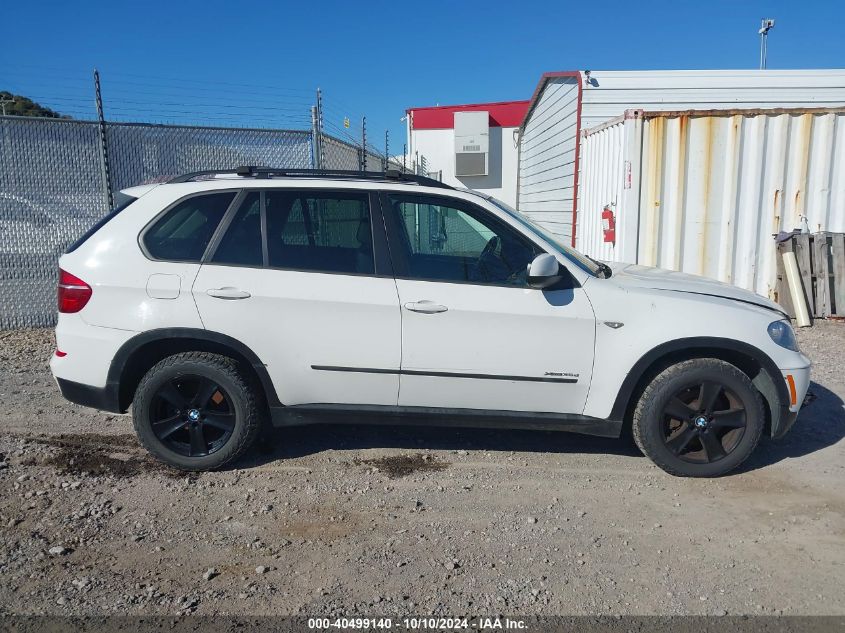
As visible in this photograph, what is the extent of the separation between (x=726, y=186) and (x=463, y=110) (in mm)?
14360

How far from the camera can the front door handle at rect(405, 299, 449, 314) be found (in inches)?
158

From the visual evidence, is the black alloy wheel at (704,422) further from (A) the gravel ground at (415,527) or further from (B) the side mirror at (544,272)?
(B) the side mirror at (544,272)

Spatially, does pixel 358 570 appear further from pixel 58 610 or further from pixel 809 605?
pixel 809 605

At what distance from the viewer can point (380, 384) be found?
4.16 meters

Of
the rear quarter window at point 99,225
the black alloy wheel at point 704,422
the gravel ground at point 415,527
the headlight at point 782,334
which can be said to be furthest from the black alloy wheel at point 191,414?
the headlight at point 782,334

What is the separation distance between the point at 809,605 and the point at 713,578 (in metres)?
0.39

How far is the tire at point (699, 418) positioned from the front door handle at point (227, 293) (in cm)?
247

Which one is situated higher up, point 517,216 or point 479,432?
point 517,216

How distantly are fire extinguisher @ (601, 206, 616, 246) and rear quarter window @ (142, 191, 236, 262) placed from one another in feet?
19.8

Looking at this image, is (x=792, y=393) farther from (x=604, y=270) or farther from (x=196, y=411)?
(x=196, y=411)

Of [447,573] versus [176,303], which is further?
[176,303]

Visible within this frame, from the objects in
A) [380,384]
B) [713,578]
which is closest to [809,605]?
[713,578]

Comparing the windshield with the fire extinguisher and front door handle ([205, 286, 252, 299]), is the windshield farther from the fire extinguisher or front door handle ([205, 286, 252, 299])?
the fire extinguisher

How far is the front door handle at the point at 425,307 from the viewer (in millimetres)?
4023
